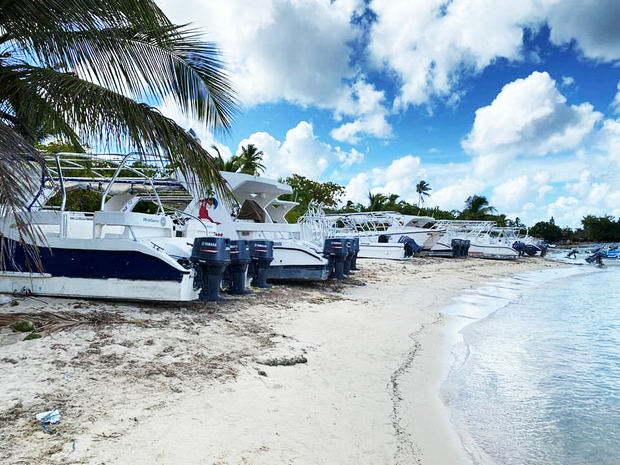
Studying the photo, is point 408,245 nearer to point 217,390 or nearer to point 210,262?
point 210,262

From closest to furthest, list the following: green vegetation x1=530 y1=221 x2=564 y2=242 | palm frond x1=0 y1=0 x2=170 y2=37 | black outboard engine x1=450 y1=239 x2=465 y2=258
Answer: palm frond x1=0 y1=0 x2=170 y2=37 < black outboard engine x1=450 y1=239 x2=465 y2=258 < green vegetation x1=530 y1=221 x2=564 y2=242

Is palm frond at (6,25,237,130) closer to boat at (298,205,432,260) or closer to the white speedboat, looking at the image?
the white speedboat

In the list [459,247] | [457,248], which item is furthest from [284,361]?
[459,247]

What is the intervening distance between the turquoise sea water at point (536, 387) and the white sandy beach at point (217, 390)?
364 mm

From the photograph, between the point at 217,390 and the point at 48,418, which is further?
the point at 217,390

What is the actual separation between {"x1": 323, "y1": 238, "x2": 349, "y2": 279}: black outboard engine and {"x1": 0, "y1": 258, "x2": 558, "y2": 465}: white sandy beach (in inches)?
204

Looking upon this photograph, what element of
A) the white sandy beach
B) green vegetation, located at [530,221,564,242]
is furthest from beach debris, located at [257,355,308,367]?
green vegetation, located at [530,221,564,242]

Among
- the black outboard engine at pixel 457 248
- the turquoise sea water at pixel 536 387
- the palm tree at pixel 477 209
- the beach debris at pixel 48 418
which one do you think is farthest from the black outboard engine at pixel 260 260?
the palm tree at pixel 477 209

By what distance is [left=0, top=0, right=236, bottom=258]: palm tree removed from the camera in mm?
4781

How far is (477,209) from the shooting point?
59.8 m

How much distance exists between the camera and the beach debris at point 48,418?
9.87 ft

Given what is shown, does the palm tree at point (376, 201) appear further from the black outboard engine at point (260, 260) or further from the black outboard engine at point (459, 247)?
the black outboard engine at point (260, 260)

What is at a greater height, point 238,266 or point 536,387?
point 238,266

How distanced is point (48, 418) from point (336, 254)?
9776 millimetres
